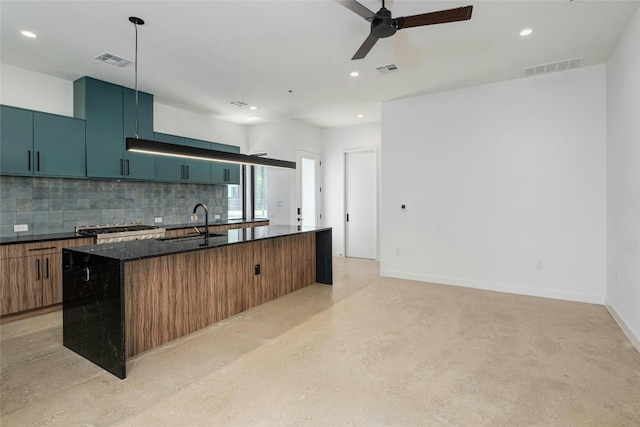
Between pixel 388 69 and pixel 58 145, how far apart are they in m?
4.13

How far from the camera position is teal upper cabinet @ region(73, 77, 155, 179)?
14.1 ft

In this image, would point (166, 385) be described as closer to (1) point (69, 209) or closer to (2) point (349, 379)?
(2) point (349, 379)

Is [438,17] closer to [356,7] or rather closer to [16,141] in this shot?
[356,7]

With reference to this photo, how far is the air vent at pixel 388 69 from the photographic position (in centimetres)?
396

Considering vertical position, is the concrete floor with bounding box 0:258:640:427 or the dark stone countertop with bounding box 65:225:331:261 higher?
the dark stone countertop with bounding box 65:225:331:261

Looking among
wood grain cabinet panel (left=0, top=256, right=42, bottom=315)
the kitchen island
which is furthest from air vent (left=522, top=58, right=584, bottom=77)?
wood grain cabinet panel (left=0, top=256, right=42, bottom=315)

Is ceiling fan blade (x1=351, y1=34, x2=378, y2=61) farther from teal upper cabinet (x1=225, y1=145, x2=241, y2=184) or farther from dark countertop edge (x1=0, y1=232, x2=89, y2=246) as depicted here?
teal upper cabinet (x1=225, y1=145, x2=241, y2=184)

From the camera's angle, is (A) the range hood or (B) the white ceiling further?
(A) the range hood

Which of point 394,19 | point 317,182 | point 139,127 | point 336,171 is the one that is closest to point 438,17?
point 394,19

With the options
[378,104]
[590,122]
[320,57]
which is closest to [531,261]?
[590,122]

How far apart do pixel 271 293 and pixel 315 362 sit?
1739 millimetres

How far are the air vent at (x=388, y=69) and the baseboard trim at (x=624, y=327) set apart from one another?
3565 mm

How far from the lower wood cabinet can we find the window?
3832mm

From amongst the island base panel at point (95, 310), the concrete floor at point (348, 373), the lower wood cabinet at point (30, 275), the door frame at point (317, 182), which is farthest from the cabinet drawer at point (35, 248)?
the door frame at point (317, 182)
